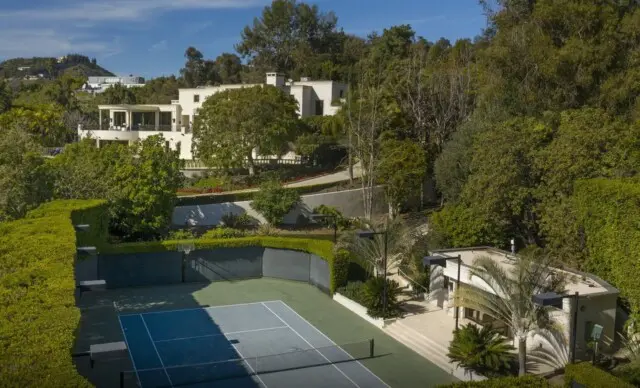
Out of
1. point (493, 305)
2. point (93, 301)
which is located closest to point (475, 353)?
point (493, 305)

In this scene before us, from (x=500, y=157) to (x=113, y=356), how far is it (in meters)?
19.7

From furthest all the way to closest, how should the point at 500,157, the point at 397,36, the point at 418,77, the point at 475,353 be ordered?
the point at 397,36 < the point at 418,77 < the point at 500,157 < the point at 475,353

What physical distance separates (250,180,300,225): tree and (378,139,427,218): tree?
5624 mm

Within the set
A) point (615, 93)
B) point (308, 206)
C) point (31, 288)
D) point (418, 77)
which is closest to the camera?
point (31, 288)

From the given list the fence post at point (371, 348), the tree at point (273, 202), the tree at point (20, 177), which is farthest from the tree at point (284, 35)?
the fence post at point (371, 348)

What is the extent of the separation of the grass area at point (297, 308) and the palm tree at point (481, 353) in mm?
792

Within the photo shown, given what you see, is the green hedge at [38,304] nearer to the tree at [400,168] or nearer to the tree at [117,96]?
the tree at [400,168]

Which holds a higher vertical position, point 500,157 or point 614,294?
point 500,157

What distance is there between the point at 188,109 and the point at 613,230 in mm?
48363

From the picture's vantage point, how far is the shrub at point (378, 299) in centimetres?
2370

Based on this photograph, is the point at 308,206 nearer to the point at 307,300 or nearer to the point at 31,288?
the point at 307,300

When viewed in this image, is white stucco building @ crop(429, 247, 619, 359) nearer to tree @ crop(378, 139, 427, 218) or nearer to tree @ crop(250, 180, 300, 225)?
tree @ crop(378, 139, 427, 218)

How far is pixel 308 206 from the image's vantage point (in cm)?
4050

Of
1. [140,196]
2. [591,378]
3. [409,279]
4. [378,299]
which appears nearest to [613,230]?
[378,299]
